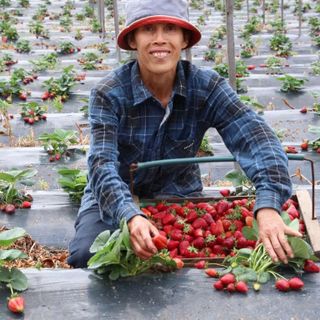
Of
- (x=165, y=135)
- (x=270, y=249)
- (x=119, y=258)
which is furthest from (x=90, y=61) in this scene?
(x=270, y=249)

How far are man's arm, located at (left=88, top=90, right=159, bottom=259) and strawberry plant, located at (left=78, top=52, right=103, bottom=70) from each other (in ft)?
21.2

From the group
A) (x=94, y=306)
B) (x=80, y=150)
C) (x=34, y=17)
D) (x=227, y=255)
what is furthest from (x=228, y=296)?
(x=34, y=17)

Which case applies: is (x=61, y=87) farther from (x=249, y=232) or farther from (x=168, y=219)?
(x=249, y=232)

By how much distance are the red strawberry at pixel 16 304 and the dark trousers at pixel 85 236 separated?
0.51 metres

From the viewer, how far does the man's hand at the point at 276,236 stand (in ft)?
7.70

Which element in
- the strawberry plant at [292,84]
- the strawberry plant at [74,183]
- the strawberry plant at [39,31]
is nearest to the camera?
the strawberry plant at [74,183]

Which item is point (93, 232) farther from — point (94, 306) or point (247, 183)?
point (247, 183)

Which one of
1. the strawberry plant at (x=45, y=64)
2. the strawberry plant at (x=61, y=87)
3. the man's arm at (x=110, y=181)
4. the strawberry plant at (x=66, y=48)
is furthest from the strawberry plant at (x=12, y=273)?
the strawberry plant at (x=66, y=48)

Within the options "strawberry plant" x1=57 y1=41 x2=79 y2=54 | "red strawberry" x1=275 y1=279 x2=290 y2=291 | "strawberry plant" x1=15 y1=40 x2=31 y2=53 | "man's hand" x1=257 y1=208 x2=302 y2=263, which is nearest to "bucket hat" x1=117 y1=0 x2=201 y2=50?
"man's hand" x1=257 y1=208 x2=302 y2=263

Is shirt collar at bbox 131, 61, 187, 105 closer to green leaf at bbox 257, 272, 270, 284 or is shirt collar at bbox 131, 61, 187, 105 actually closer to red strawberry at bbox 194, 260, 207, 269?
red strawberry at bbox 194, 260, 207, 269

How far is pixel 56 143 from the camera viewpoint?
15.9 feet

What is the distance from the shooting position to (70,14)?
15.2 m

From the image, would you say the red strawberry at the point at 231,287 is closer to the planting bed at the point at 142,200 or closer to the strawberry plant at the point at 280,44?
the planting bed at the point at 142,200

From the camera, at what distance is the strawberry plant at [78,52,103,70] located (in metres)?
9.20
